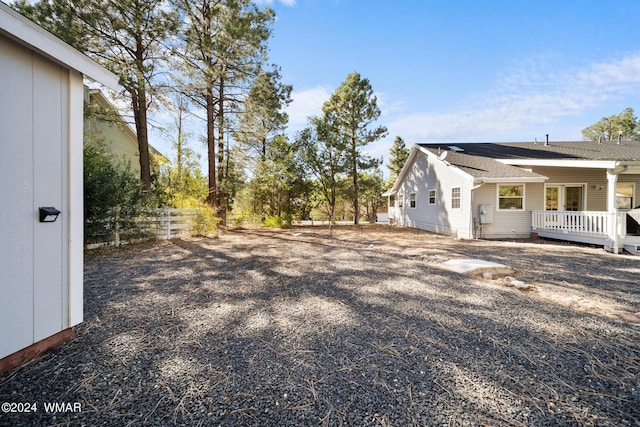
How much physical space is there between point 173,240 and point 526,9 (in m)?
14.8

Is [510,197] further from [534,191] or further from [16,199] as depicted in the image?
[16,199]

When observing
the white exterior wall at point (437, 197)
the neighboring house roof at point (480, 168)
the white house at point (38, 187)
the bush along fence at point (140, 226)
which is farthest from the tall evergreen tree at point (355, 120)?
the white house at point (38, 187)

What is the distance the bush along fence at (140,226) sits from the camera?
646cm

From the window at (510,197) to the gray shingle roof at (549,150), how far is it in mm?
2092

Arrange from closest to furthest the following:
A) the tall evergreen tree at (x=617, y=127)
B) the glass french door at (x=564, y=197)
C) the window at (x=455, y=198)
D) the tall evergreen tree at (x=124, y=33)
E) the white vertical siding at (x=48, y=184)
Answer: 1. the white vertical siding at (x=48, y=184)
2. the tall evergreen tree at (x=124, y=33)
3. the glass french door at (x=564, y=197)
4. the window at (x=455, y=198)
5. the tall evergreen tree at (x=617, y=127)

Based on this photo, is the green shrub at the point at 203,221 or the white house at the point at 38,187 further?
the green shrub at the point at 203,221

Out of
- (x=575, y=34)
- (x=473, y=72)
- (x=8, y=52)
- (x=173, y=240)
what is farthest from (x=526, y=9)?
(x=173, y=240)

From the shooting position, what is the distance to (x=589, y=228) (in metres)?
7.80

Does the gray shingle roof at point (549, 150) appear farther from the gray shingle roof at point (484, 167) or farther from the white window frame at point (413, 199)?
the white window frame at point (413, 199)

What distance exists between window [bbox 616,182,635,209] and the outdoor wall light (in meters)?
16.8

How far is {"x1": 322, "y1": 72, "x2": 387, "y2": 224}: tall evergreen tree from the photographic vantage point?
1652 cm

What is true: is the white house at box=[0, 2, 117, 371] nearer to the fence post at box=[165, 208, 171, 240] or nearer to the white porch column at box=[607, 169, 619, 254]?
the fence post at box=[165, 208, 171, 240]

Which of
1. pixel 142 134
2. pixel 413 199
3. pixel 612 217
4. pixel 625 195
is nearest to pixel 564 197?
pixel 625 195

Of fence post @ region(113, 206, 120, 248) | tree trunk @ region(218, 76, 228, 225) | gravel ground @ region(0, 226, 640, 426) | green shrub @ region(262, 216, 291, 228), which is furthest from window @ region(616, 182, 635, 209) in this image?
fence post @ region(113, 206, 120, 248)
